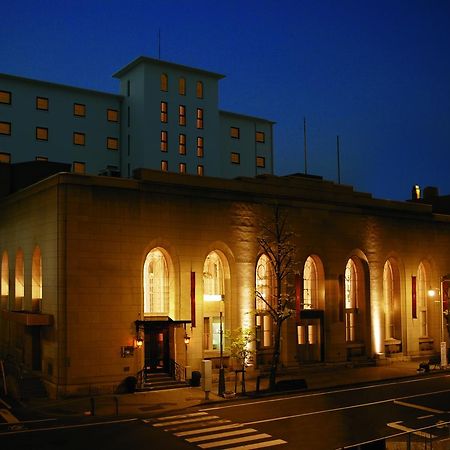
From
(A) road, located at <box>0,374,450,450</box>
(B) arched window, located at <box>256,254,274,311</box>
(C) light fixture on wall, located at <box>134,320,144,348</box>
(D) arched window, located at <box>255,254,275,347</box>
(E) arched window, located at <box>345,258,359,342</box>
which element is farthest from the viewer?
(E) arched window, located at <box>345,258,359,342</box>

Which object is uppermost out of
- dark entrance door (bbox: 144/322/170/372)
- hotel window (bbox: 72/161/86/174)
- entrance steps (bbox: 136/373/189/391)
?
hotel window (bbox: 72/161/86/174)

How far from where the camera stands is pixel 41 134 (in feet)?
226

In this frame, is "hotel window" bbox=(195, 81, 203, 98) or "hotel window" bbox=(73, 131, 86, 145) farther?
"hotel window" bbox=(195, 81, 203, 98)

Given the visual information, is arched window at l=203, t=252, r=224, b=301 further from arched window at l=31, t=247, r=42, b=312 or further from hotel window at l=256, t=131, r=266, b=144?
hotel window at l=256, t=131, r=266, b=144

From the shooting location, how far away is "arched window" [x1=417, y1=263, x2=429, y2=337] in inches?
2014

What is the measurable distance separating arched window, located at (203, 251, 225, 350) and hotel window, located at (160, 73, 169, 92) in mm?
38773

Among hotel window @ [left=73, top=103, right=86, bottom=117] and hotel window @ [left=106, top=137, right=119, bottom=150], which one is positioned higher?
hotel window @ [left=73, top=103, right=86, bottom=117]

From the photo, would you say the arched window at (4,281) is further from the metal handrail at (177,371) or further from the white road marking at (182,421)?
the white road marking at (182,421)

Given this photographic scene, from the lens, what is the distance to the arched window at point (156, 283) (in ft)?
122

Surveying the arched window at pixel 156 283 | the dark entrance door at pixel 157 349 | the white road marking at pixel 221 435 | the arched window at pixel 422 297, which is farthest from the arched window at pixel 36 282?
the arched window at pixel 422 297

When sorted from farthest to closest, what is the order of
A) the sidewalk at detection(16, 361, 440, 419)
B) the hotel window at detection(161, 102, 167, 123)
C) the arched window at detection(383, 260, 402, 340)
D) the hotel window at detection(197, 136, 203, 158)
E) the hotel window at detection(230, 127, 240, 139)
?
the hotel window at detection(230, 127, 240, 139)
the hotel window at detection(197, 136, 203, 158)
the hotel window at detection(161, 102, 167, 123)
the arched window at detection(383, 260, 402, 340)
the sidewalk at detection(16, 361, 440, 419)

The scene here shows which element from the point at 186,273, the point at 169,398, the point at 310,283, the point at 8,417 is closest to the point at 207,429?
the point at 169,398

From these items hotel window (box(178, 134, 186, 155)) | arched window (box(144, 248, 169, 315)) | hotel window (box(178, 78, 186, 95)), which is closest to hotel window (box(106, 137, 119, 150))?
hotel window (box(178, 134, 186, 155))

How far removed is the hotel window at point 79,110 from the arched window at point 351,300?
38.5 meters
